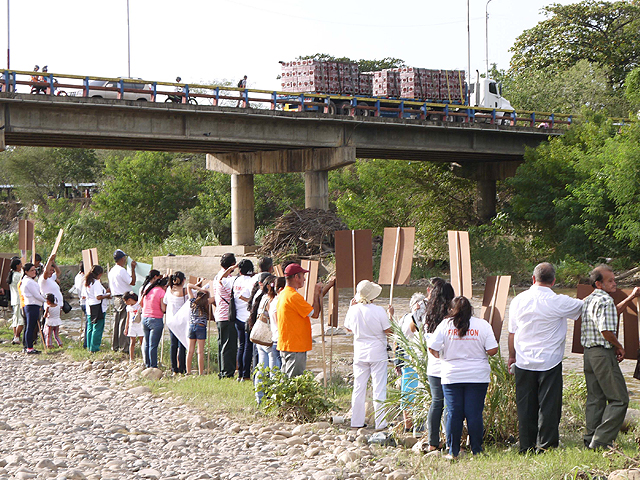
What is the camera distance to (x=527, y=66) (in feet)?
200

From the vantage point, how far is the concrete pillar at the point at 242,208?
38094mm

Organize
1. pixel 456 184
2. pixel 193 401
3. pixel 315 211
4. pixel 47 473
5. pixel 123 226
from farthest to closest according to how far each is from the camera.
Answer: pixel 123 226, pixel 456 184, pixel 315 211, pixel 193 401, pixel 47 473

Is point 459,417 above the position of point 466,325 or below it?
below

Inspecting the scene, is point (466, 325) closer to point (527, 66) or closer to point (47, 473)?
point (47, 473)

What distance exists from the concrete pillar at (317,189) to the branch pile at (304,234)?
333 millimetres

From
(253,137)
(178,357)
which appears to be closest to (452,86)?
(253,137)

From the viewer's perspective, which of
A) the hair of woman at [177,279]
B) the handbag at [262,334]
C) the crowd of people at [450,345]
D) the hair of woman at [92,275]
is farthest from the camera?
the hair of woman at [92,275]

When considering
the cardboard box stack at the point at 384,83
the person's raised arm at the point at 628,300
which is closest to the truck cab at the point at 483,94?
the cardboard box stack at the point at 384,83

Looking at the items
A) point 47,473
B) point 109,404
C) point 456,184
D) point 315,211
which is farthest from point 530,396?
point 456,184

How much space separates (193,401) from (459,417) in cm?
421

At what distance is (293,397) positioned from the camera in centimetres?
883

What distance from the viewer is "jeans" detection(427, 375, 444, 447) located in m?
7.30

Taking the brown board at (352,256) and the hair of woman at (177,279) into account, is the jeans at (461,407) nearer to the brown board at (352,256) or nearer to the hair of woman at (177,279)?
the brown board at (352,256)

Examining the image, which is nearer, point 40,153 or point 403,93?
point 403,93
